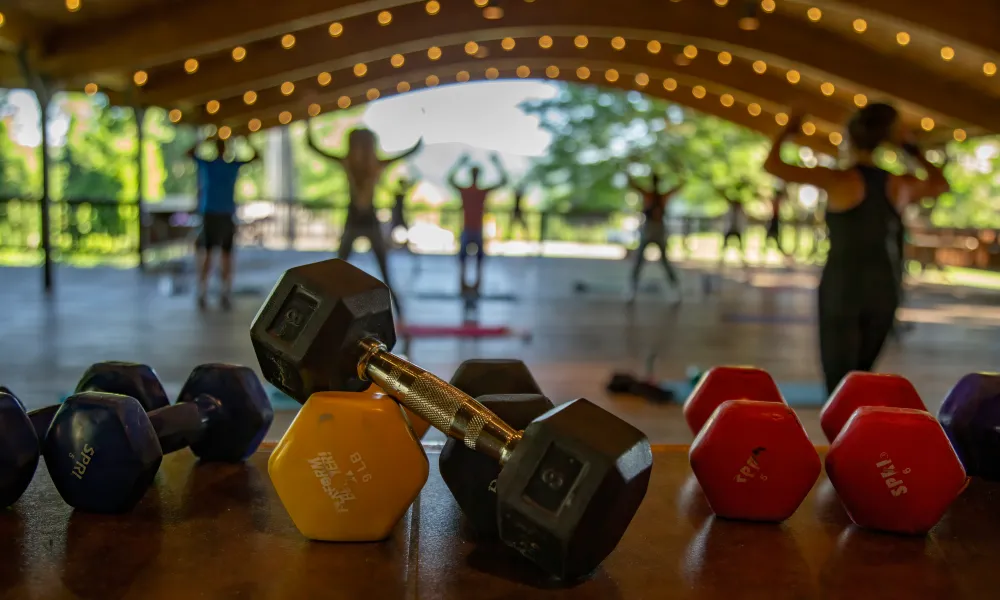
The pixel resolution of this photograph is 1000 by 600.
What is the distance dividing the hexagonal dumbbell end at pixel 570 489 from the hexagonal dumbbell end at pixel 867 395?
0.97m

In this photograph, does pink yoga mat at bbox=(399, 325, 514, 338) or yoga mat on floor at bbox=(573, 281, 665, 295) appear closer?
pink yoga mat at bbox=(399, 325, 514, 338)

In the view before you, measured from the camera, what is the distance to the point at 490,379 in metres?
1.84

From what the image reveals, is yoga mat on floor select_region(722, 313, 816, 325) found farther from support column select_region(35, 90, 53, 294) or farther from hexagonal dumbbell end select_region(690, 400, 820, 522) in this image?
support column select_region(35, 90, 53, 294)

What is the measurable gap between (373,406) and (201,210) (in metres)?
7.46

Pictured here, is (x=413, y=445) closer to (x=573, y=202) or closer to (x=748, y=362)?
(x=748, y=362)

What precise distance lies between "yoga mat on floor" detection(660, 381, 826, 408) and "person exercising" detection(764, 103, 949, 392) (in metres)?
0.99

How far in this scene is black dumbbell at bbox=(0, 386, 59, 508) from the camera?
5.01 ft

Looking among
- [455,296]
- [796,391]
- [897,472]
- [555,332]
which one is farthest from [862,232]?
[455,296]

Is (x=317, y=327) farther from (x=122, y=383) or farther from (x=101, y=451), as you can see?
(x=122, y=383)

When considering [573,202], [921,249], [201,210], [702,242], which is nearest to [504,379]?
[201,210]

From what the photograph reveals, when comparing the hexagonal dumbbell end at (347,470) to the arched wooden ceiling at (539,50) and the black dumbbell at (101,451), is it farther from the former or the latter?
the arched wooden ceiling at (539,50)

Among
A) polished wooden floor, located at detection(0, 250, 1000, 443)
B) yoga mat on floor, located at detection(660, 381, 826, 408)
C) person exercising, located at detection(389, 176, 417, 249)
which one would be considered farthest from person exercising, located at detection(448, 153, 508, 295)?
yoga mat on floor, located at detection(660, 381, 826, 408)

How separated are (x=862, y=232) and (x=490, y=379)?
2377mm

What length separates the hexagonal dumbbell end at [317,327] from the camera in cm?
156
